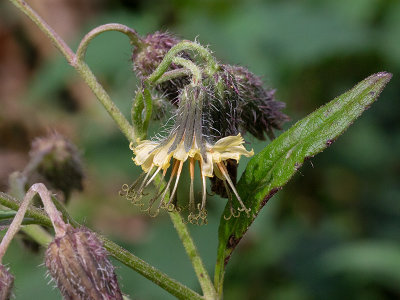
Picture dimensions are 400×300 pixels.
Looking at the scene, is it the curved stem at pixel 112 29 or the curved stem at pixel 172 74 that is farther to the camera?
the curved stem at pixel 112 29

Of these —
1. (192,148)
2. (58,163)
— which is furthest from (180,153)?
(58,163)

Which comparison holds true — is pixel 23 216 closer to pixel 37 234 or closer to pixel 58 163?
pixel 37 234

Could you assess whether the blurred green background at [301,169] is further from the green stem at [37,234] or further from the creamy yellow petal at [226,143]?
the creamy yellow petal at [226,143]

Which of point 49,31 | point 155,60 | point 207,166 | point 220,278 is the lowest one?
point 220,278

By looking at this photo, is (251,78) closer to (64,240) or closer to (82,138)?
(64,240)

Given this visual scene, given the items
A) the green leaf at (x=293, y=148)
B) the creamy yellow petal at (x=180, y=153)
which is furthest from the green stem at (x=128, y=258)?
the creamy yellow petal at (x=180, y=153)
